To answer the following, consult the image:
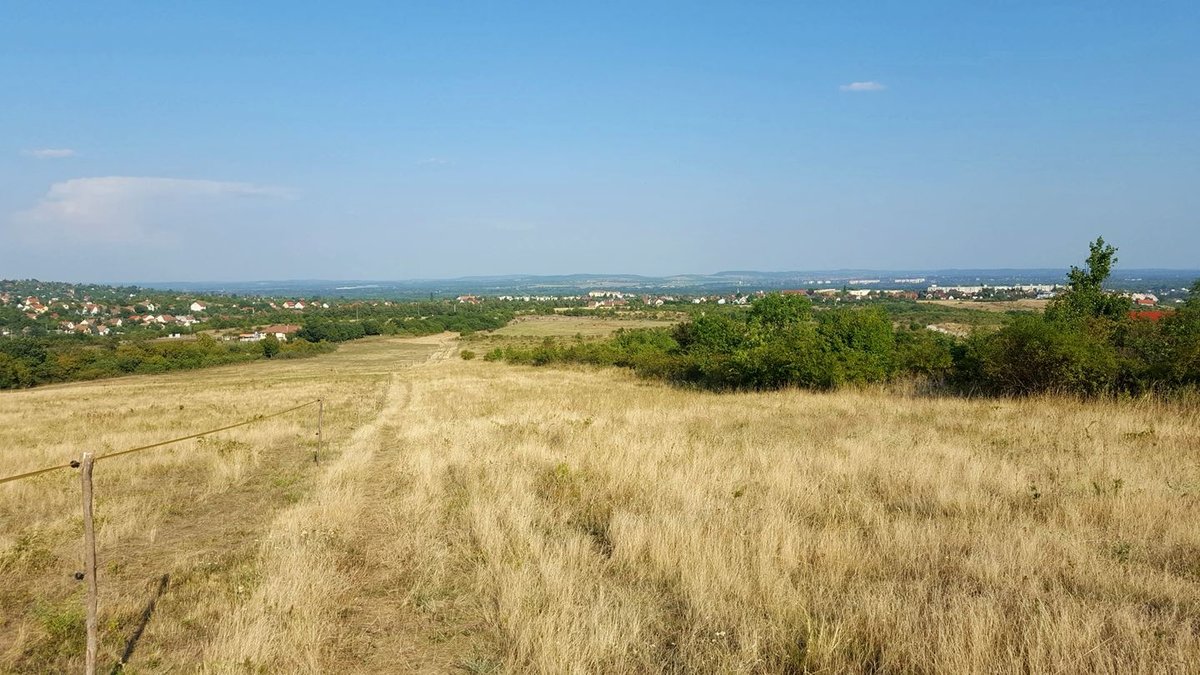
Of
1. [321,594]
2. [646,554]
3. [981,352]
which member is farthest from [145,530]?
[981,352]

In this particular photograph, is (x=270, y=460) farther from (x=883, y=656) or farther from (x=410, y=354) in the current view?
(x=410, y=354)

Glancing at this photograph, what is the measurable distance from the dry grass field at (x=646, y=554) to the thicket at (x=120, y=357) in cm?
5986

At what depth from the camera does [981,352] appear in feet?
67.7

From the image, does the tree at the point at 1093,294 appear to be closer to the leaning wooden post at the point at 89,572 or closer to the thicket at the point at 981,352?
the thicket at the point at 981,352

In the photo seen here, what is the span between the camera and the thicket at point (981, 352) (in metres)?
17.2

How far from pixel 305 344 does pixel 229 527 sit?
84.2m

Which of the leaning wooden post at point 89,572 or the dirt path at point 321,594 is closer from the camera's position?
the leaning wooden post at point 89,572

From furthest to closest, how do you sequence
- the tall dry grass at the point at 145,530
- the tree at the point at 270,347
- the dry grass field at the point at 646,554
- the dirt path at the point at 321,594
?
the tree at the point at 270,347 < the tall dry grass at the point at 145,530 < the dirt path at the point at 321,594 < the dry grass field at the point at 646,554

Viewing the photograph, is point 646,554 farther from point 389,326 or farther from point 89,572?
point 389,326

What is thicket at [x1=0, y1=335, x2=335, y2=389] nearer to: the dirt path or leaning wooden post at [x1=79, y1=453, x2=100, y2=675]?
the dirt path

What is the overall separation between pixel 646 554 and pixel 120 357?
3153 inches

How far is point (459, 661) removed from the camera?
209 inches

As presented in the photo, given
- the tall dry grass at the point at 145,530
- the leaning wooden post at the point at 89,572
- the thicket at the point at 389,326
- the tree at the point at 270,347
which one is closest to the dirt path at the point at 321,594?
the tall dry grass at the point at 145,530

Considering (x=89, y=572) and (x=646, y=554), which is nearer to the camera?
(x=89, y=572)
